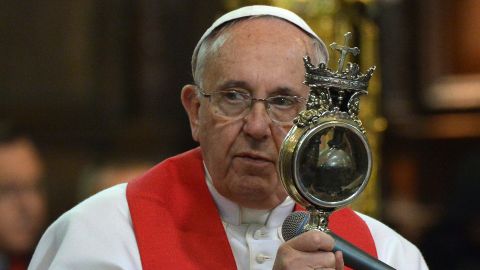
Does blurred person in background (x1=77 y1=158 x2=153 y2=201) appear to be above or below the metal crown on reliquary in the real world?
below

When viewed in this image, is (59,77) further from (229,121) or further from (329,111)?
(329,111)

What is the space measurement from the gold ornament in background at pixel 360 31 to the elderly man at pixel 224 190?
174 centimetres

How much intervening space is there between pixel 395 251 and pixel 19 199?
2159 millimetres

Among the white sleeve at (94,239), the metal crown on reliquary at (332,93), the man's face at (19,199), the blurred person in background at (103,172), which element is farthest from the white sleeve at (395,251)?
the blurred person in background at (103,172)

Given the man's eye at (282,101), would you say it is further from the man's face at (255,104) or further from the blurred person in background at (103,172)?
the blurred person in background at (103,172)

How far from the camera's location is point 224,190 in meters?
3.27

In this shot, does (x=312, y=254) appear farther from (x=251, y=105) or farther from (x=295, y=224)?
(x=251, y=105)

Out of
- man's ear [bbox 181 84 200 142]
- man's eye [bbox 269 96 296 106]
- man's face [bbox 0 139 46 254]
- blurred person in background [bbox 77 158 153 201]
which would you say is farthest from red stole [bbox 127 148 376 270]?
blurred person in background [bbox 77 158 153 201]

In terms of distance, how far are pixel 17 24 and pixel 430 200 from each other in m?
1.80

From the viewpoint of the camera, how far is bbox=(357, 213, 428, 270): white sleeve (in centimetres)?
338

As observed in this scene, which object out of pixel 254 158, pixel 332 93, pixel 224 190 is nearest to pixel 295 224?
pixel 332 93

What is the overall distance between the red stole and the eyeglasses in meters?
0.28

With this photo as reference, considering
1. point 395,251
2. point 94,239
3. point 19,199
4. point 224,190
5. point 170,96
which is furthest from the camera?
point 170,96

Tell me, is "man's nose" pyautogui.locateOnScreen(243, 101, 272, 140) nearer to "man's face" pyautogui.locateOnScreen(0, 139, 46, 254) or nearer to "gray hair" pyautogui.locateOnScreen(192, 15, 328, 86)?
"gray hair" pyautogui.locateOnScreen(192, 15, 328, 86)
